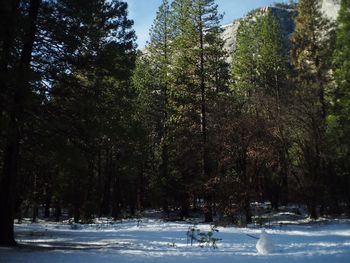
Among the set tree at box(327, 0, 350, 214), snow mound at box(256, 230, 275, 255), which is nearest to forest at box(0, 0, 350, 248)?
tree at box(327, 0, 350, 214)

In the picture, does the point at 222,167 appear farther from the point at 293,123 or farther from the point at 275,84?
the point at 275,84

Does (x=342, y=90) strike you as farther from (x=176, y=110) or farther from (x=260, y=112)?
(x=176, y=110)

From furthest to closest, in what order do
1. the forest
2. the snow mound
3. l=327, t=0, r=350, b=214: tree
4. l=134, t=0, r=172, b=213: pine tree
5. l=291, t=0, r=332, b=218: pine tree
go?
l=134, t=0, r=172, b=213: pine tree, l=291, t=0, r=332, b=218: pine tree, l=327, t=0, r=350, b=214: tree, the forest, the snow mound

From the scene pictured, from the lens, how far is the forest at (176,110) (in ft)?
46.7

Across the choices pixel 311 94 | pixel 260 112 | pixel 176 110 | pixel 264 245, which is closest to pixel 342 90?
pixel 311 94

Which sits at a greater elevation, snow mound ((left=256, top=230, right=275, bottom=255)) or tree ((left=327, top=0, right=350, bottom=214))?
tree ((left=327, top=0, right=350, bottom=214))

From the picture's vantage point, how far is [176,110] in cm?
3378

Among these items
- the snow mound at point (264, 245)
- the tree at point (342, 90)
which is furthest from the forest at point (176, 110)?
the snow mound at point (264, 245)

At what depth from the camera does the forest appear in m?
14.2

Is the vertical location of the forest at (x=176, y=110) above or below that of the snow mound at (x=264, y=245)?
above

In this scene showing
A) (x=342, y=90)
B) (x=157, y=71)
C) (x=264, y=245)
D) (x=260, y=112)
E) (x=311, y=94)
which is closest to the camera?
(x=264, y=245)

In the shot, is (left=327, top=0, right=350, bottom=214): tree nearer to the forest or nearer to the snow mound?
the forest

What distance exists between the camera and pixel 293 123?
94.2 ft

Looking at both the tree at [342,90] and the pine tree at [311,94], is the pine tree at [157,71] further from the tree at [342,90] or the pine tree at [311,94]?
the tree at [342,90]
